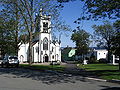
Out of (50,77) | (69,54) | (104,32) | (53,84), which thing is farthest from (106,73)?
(69,54)

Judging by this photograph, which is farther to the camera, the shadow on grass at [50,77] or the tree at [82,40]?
the tree at [82,40]

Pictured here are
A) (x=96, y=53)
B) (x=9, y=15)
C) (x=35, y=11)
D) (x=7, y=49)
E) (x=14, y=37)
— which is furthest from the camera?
(x=96, y=53)

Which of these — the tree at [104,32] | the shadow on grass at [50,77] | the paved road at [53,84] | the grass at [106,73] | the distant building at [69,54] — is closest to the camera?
the paved road at [53,84]

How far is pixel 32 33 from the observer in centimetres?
3956

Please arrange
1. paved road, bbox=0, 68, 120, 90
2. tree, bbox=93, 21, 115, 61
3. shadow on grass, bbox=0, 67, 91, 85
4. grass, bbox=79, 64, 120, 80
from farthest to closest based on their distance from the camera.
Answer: tree, bbox=93, 21, 115, 61
grass, bbox=79, 64, 120, 80
shadow on grass, bbox=0, 67, 91, 85
paved road, bbox=0, 68, 120, 90

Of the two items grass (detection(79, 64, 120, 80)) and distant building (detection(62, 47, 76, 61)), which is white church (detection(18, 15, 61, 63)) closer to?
distant building (detection(62, 47, 76, 61))

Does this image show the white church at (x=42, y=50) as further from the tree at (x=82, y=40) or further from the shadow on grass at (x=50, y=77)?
the shadow on grass at (x=50, y=77)

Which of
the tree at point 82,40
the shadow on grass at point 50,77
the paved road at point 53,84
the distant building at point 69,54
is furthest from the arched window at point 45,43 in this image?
the paved road at point 53,84

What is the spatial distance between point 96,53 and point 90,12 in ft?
286

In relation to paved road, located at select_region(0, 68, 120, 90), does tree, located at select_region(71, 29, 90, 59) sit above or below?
above

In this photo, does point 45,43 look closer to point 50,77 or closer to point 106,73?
point 106,73

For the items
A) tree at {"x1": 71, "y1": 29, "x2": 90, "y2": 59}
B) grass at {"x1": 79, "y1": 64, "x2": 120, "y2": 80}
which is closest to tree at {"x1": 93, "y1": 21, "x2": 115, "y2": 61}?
tree at {"x1": 71, "y1": 29, "x2": 90, "y2": 59}

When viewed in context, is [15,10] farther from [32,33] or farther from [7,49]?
[7,49]

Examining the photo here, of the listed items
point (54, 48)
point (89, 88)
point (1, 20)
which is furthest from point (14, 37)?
point (89, 88)
